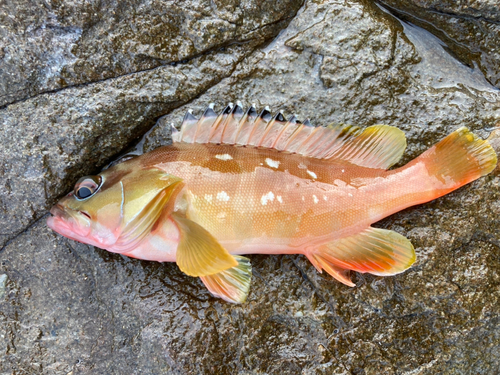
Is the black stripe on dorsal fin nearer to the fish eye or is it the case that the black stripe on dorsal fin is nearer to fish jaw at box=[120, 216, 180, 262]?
fish jaw at box=[120, 216, 180, 262]

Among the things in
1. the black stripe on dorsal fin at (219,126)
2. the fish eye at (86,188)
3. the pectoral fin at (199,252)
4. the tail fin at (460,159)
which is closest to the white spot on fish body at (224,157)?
the black stripe on dorsal fin at (219,126)

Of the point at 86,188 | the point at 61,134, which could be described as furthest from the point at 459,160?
the point at 61,134

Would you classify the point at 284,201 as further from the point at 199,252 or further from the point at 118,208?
the point at 118,208

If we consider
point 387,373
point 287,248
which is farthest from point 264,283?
point 387,373

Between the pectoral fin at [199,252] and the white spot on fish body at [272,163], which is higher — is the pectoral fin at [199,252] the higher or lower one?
the lower one

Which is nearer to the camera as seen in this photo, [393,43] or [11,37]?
[11,37]

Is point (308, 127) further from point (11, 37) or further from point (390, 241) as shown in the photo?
point (11, 37)

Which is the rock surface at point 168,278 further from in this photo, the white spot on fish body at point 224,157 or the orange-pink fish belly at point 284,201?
the white spot on fish body at point 224,157
